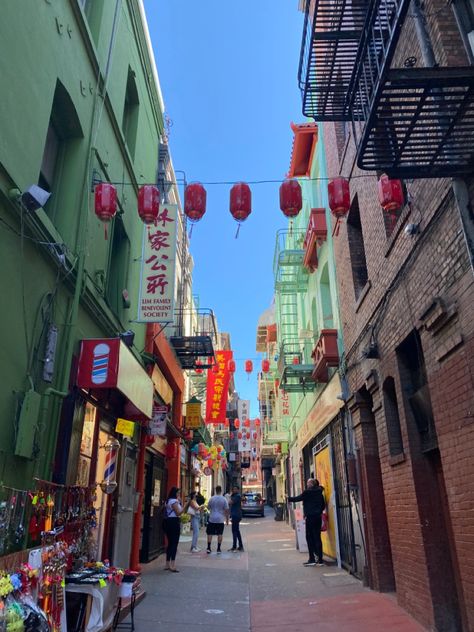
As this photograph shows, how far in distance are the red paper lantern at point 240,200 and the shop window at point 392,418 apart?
3395 mm

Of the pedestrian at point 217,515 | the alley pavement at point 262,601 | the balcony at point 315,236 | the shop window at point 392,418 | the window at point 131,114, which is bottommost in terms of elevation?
the alley pavement at point 262,601

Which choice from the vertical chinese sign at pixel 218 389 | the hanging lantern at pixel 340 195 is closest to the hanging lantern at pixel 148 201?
the hanging lantern at pixel 340 195

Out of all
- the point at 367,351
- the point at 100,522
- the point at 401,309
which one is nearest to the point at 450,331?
the point at 401,309

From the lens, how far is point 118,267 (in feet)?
32.4

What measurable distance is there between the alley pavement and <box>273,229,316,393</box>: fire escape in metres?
4.92

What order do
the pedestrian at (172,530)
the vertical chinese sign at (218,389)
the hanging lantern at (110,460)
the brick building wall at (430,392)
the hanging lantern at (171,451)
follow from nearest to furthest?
1. the brick building wall at (430,392)
2. the hanging lantern at (110,460)
3. the pedestrian at (172,530)
4. the hanging lantern at (171,451)
5. the vertical chinese sign at (218,389)

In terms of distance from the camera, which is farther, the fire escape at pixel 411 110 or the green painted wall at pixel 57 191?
the green painted wall at pixel 57 191

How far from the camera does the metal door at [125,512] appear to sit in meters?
8.84

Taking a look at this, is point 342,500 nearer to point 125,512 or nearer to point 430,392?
point 125,512

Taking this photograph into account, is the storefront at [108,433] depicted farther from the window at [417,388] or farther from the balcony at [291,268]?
the balcony at [291,268]

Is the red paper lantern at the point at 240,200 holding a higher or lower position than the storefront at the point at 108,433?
higher

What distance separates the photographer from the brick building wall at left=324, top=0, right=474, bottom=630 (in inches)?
192

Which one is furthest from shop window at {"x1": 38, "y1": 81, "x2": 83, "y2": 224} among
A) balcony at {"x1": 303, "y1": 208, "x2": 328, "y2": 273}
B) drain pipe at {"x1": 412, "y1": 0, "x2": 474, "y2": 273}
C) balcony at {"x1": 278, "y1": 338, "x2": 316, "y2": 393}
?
balcony at {"x1": 278, "y1": 338, "x2": 316, "y2": 393}

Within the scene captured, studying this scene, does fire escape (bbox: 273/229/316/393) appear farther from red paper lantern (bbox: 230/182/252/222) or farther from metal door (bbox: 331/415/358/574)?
red paper lantern (bbox: 230/182/252/222)
